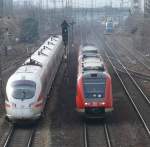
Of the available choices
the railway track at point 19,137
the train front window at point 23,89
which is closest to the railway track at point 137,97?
the railway track at point 19,137

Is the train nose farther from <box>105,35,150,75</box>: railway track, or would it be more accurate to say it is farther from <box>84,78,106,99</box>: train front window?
<box>105,35,150,75</box>: railway track

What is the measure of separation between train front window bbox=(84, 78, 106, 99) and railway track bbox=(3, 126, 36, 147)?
285 centimetres

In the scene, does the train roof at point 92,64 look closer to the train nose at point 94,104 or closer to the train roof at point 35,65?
the train roof at point 35,65

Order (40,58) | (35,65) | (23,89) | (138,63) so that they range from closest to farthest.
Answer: (23,89), (35,65), (40,58), (138,63)

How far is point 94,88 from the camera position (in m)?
23.5

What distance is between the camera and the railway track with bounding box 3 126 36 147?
20.7 meters

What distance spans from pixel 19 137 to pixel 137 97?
9.66 m

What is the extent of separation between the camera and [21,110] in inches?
878

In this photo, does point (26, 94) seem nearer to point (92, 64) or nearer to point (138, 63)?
point (92, 64)

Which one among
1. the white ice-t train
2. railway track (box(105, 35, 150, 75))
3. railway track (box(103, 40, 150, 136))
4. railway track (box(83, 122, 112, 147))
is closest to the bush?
railway track (box(105, 35, 150, 75))

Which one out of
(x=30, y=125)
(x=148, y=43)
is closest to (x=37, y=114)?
(x=30, y=125)

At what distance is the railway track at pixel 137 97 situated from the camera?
24275mm

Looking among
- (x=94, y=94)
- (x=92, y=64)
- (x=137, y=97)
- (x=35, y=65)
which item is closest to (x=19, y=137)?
(x=94, y=94)

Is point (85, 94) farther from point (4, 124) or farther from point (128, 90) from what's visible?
point (128, 90)
